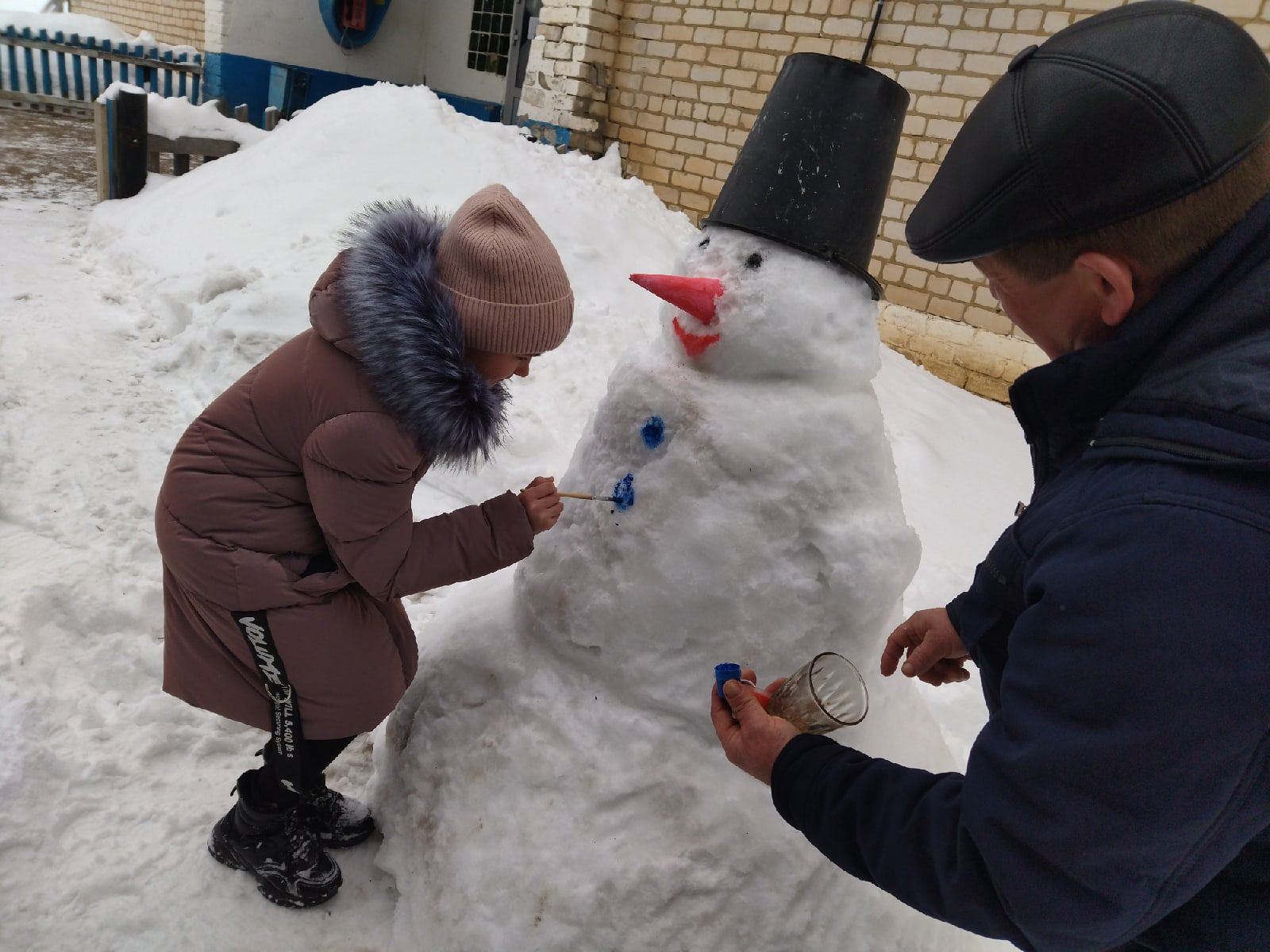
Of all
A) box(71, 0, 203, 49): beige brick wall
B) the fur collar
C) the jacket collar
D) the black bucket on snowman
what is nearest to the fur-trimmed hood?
the fur collar

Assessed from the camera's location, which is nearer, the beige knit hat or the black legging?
the beige knit hat

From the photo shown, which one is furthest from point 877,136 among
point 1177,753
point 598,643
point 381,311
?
point 1177,753

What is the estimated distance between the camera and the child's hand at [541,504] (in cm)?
164

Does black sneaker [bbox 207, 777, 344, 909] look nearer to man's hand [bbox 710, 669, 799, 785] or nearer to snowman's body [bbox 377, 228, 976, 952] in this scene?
snowman's body [bbox 377, 228, 976, 952]

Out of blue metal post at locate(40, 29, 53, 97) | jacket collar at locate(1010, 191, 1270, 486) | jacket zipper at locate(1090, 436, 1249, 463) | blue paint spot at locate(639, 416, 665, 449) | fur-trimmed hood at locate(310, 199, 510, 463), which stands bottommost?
blue metal post at locate(40, 29, 53, 97)

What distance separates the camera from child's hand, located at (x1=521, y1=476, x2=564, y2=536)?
164cm

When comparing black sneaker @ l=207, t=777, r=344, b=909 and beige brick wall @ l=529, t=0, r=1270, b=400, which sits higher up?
beige brick wall @ l=529, t=0, r=1270, b=400

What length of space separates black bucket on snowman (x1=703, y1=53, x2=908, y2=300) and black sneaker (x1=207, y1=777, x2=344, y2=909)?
1575mm

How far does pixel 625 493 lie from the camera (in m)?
1.71

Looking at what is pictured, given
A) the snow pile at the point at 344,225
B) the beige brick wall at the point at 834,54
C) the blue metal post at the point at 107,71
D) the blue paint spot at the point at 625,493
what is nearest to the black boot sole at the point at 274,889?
the blue paint spot at the point at 625,493

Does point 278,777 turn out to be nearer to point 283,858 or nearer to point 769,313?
point 283,858

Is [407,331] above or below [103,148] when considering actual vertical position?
above

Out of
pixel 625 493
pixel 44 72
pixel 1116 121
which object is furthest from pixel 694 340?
pixel 44 72

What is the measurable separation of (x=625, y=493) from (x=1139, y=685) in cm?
108
